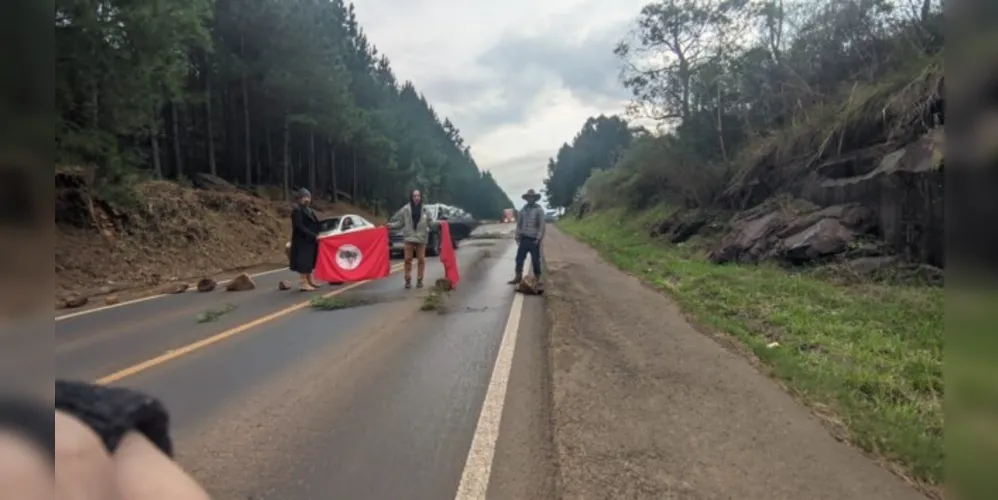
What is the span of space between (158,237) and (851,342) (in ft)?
59.0

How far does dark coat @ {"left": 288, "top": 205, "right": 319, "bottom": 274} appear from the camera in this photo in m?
12.8

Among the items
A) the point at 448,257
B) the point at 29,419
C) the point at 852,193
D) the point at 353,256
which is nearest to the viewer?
the point at 29,419

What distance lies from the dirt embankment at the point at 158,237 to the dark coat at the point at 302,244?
3.82 m

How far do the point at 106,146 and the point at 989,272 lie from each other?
17.0 metres

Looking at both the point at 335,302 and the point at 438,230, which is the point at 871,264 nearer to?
the point at 335,302

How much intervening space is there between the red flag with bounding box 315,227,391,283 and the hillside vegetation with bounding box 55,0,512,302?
452 cm

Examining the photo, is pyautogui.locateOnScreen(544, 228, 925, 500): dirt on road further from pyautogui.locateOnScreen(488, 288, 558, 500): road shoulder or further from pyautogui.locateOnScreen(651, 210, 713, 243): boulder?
pyautogui.locateOnScreen(651, 210, 713, 243): boulder

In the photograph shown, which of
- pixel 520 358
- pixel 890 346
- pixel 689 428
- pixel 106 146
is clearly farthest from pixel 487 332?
pixel 106 146

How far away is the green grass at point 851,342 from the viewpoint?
4.12m

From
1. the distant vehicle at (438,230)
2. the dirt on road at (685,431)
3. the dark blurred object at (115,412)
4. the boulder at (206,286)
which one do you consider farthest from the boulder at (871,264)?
the boulder at (206,286)

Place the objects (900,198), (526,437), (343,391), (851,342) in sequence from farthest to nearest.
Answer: (900,198) < (851,342) < (343,391) < (526,437)

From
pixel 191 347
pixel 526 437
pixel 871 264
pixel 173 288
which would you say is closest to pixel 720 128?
pixel 871 264

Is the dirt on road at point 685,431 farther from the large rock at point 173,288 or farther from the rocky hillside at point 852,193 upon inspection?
the large rock at point 173,288

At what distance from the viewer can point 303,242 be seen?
1287cm
